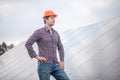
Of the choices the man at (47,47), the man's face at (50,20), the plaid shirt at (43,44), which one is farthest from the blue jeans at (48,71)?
the man's face at (50,20)

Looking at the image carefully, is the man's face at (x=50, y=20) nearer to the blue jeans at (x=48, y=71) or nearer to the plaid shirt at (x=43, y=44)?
the plaid shirt at (x=43, y=44)

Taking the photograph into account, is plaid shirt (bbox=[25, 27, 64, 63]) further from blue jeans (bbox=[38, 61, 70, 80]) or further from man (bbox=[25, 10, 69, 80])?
blue jeans (bbox=[38, 61, 70, 80])

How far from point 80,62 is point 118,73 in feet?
8.96

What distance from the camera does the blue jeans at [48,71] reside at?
21.7 feet

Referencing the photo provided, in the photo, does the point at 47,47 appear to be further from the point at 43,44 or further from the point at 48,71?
the point at 48,71

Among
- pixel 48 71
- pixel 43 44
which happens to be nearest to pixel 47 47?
pixel 43 44

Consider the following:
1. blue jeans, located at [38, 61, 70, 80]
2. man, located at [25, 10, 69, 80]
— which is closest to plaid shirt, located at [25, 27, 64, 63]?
man, located at [25, 10, 69, 80]

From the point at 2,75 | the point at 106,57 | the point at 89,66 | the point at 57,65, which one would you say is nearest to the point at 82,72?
the point at 89,66

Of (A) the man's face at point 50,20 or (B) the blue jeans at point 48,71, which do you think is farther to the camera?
(A) the man's face at point 50,20

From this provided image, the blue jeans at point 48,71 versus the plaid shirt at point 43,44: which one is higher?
the plaid shirt at point 43,44

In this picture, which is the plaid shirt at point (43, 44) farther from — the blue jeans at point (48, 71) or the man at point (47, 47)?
the blue jeans at point (48, 71)

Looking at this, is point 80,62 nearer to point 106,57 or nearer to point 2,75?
point 106,57

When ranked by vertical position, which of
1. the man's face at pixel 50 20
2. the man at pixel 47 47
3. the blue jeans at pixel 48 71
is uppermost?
the man's face at pixel 50 20

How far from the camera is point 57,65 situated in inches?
269
